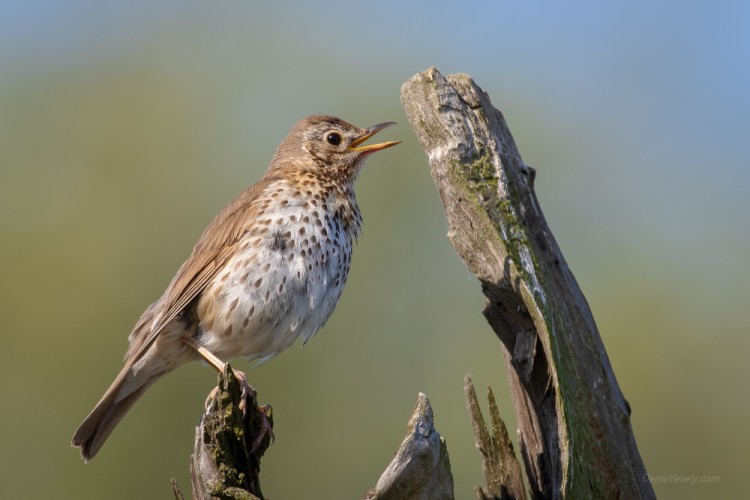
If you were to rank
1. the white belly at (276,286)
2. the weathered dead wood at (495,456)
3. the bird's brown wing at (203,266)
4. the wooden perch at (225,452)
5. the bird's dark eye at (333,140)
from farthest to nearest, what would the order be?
the bird's dark eye at (333,140) < the bird's brown wing at (203,266) < the white belly at (276,286) < the weathered dead wood at (495,456) < the wooden perch at (225,452)

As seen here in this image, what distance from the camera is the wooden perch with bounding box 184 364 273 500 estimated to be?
5246mm

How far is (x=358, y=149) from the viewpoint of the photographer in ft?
26.7

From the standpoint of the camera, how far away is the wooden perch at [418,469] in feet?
16.2

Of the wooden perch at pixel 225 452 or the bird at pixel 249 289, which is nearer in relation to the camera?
the wooden perch at pixel 225 452

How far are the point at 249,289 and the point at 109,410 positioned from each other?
133cm

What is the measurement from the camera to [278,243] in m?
7.04

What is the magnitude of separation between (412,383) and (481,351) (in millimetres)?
874

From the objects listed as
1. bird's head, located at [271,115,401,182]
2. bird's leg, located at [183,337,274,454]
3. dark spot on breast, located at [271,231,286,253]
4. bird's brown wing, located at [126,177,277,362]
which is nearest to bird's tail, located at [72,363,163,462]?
bird's brown wing, located at [126,177,277,362]

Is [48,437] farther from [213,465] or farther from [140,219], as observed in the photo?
[213,465]

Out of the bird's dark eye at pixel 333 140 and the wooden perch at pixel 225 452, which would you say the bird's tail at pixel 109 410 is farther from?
the bird's dark eye at pixel 333 140

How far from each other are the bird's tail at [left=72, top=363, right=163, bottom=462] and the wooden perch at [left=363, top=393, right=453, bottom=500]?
2.79 metres

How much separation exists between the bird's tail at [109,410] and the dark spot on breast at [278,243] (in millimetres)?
1308

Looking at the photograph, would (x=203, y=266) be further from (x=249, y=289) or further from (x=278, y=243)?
(x=278, y=243)

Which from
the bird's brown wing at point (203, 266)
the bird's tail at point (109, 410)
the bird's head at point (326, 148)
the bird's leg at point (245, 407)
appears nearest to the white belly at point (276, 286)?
the bird's brown wing at point (203, 266)
